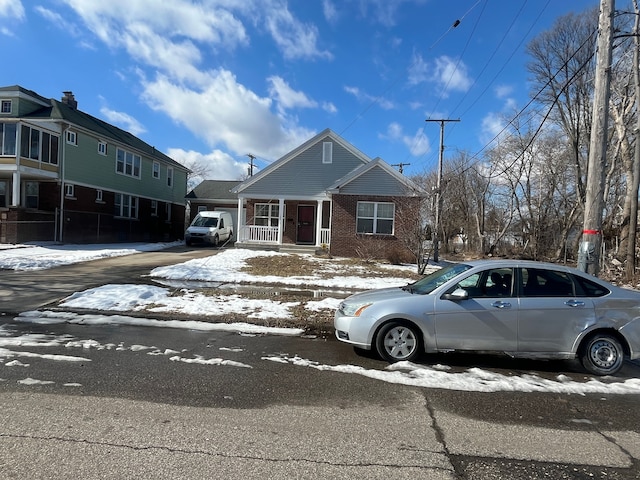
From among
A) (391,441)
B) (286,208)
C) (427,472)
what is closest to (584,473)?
(427,472)

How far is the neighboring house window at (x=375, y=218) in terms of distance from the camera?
20.1 m

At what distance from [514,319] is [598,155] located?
4278 millimetres

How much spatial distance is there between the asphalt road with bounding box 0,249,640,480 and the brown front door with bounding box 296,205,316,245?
1764 cm

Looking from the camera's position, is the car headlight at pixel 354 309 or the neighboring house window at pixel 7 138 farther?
the neighboring house window at pixel 7 138

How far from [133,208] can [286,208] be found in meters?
13.3

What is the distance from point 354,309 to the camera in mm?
6023

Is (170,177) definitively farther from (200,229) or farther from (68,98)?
(200,229)

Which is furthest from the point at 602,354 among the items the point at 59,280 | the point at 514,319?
the point at 59,280

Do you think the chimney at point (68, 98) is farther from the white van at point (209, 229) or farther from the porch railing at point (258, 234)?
the porch railing at point (258, 234)

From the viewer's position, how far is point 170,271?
13.7m

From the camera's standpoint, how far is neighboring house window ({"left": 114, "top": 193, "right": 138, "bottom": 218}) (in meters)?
28.7

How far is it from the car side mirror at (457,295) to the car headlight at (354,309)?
105 centimetres

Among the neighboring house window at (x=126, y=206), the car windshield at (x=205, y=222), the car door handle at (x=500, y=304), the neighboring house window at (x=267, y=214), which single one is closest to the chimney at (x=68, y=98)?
the neighboring house window at (x=126, y=206)

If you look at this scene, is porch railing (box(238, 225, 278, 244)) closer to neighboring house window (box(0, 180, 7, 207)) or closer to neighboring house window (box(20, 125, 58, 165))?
neighboring house window (box(20, 125, 58, 165))
